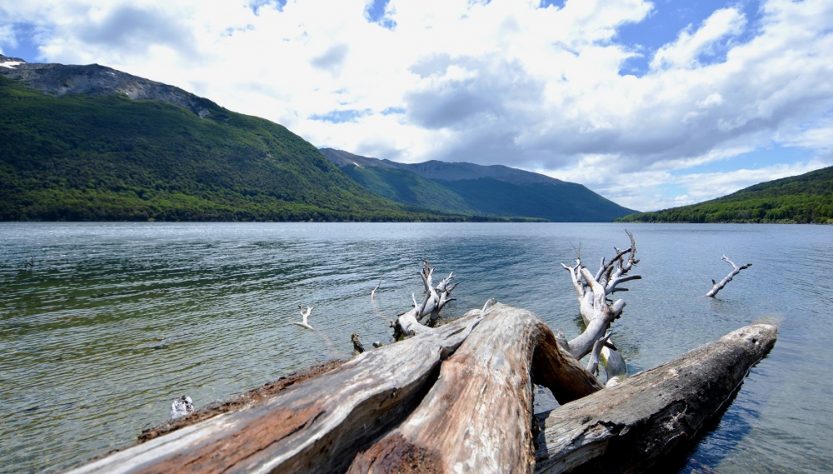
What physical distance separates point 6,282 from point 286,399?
3658 centimetres

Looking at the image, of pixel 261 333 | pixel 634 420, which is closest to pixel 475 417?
pixel 634 420

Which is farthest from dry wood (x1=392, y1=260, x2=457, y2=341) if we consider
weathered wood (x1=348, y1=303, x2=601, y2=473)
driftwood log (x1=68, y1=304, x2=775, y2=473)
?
weathered wood (x1=348, y1=303, x2=601, y2=473)

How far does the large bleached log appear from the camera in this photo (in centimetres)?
538

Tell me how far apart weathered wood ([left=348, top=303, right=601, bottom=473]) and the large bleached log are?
0.86 meters

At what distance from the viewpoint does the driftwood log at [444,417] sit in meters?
3.06

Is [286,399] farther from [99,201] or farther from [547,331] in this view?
[99,201]

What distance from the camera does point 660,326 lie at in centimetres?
1870

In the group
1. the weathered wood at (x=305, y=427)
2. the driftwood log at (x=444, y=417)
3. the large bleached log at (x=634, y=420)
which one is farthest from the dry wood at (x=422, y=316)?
the weathered wood at (x=305, y=427)

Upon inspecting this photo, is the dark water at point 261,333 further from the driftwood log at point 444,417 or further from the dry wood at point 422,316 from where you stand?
the driftwood log at point 444,417

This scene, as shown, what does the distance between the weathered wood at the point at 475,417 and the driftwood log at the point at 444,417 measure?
0.01 meters

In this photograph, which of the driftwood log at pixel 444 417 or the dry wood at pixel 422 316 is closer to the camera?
the driftwood log at pixel 444 417

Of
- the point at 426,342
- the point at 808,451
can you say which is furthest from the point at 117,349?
the point at 808,451

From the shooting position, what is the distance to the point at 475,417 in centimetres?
405

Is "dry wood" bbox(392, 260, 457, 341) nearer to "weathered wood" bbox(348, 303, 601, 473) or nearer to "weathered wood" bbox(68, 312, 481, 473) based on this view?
"weathered wood" bbox(348, 303, 601, 473)
